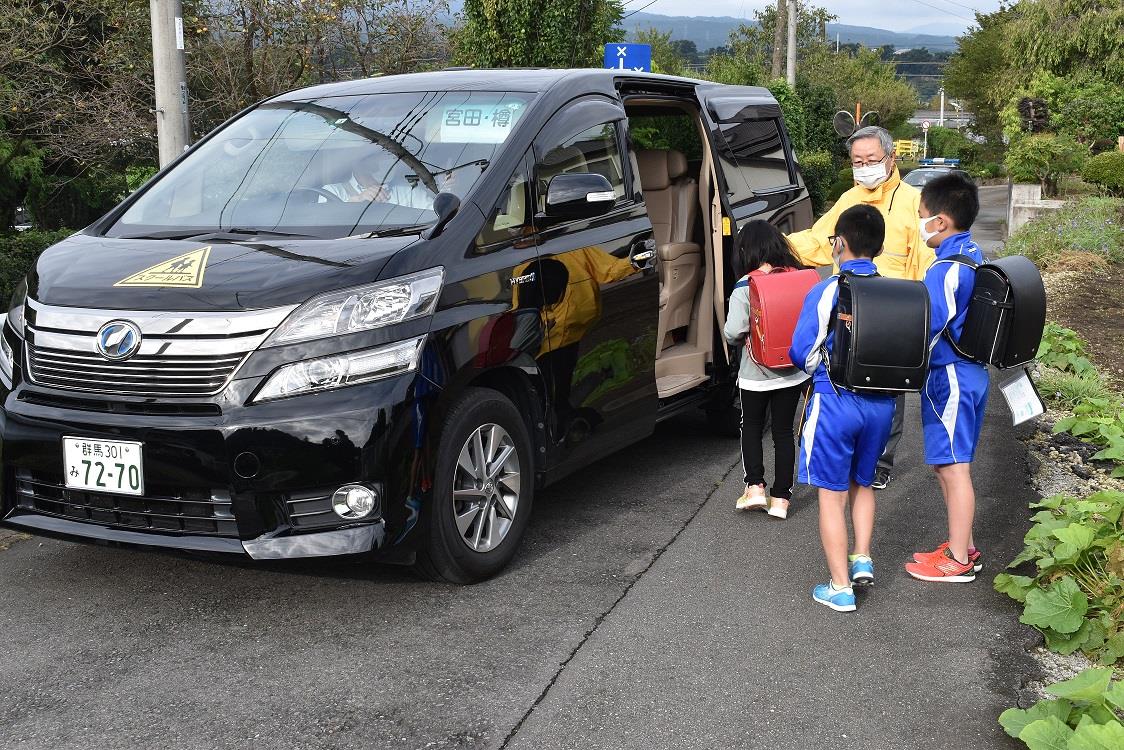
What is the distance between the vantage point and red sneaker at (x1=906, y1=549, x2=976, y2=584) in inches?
179

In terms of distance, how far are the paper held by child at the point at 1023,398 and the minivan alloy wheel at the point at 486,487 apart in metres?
1.95

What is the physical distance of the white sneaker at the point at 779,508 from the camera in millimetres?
5359

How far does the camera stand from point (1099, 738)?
282 centimetres

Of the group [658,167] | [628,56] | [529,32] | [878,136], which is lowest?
[658,167]

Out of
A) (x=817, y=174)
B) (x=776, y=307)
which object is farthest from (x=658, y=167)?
(x=817, y=174)

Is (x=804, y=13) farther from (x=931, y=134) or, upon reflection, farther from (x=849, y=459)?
(x=849, y=459)

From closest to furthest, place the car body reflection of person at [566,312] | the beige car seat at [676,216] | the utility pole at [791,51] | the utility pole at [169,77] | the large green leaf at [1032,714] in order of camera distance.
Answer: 1. the large green leaf at [1032,714]
2. the car body reflection of person at [566,312]
3. the beige car seat at [676,216]
4. the utility pole at [169,77]
5. the utility pole at [791,51]

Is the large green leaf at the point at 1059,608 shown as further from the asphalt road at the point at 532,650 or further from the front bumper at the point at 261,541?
the front bumper at the point at 261,541

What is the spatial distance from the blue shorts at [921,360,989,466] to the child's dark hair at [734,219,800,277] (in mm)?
985

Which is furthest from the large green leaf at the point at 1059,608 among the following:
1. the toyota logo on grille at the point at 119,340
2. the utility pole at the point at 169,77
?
the utility pole at the point at 169,77

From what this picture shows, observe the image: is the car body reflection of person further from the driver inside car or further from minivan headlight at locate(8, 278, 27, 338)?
minivan headlight at locate(8, 278, 27, 338)

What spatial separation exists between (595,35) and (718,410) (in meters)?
12.9

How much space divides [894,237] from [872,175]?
33 centimetres

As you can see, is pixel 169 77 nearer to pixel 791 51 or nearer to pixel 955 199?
pixel 955 199
